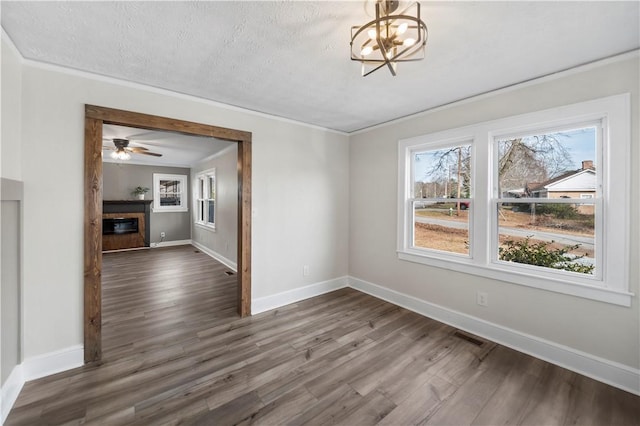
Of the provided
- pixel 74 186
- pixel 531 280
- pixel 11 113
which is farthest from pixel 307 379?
pixel 11 113

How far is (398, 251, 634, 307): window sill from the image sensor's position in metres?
1.98

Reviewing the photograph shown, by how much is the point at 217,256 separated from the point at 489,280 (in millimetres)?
5259

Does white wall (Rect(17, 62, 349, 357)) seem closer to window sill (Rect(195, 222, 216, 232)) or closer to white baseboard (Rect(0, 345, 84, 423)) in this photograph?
white baseboard (Rect(0, 345, 84, 423))

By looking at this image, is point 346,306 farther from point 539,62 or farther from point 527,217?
point 539,62

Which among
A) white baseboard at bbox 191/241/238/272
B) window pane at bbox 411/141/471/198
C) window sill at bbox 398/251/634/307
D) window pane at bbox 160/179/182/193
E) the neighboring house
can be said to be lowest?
white baseboard at bbox 191/241/238/272

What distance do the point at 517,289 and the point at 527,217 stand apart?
696mm

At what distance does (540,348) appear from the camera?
7.54ft

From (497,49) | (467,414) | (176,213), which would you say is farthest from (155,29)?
(176,213)

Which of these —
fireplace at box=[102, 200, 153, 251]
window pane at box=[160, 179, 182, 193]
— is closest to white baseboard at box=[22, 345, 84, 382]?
fireplace at box=[102, 200, 153, 251]

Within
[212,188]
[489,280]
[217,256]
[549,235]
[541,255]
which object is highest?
[212,188]

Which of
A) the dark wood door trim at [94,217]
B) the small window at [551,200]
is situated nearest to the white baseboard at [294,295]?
the dark wood door trim at [94,217]

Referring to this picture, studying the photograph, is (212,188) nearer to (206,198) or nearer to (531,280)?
(206,198)

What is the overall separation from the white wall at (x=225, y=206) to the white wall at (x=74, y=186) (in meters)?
1.82

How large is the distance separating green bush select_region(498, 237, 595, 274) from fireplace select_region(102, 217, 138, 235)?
8.33 m
